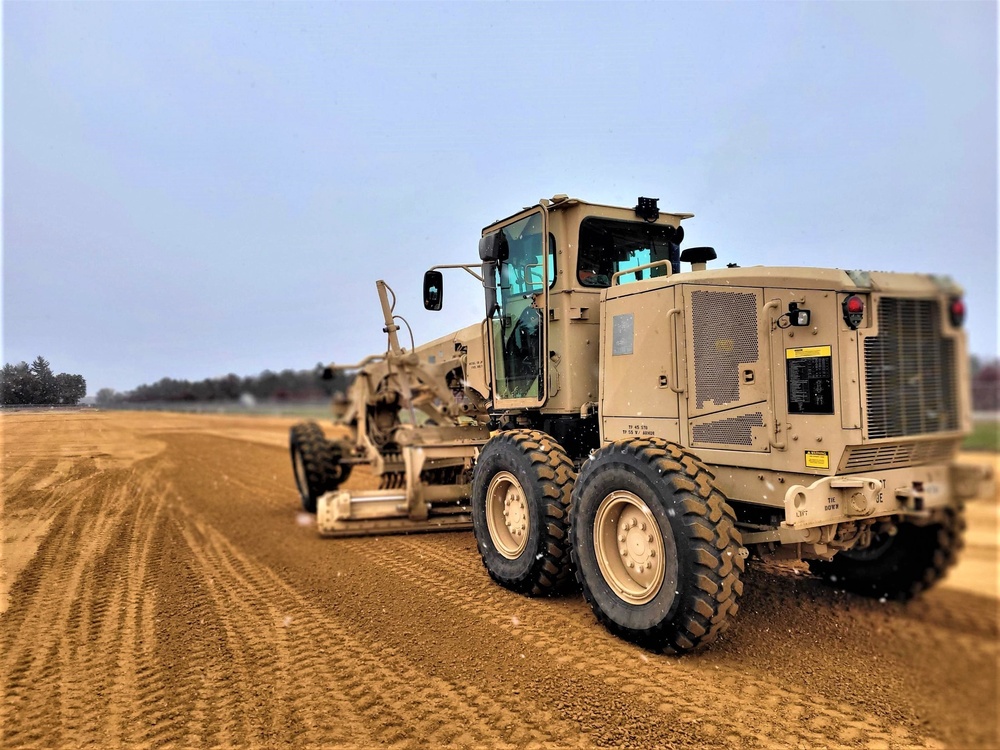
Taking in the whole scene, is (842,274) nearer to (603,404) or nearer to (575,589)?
(603,404)

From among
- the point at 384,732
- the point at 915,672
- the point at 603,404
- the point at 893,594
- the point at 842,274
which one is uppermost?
the point at 842,274

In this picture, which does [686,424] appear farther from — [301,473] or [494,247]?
[301,473]

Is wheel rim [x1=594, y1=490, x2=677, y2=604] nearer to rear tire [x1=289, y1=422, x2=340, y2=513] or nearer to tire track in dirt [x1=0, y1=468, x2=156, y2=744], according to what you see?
tire track in dirt [x1=0, y1=468, x2=156, y2=744]

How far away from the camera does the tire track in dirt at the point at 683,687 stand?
282 cm

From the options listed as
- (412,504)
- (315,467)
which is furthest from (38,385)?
(315,467)

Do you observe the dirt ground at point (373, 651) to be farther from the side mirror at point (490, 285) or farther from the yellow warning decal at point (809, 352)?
the side mirror at point (490, 285)

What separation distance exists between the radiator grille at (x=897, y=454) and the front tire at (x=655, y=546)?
79cm

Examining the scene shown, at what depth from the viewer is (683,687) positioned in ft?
11.0

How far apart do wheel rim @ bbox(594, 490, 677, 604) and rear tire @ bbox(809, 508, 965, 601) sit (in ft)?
3.68

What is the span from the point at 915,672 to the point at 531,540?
3.41 meters

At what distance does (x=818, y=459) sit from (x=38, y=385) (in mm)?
4611

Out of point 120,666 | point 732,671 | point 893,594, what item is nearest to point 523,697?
point 732,671

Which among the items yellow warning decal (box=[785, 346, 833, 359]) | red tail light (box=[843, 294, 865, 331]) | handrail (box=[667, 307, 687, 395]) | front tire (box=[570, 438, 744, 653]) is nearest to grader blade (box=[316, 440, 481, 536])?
front tire (box=[570, 438, 744, 653])

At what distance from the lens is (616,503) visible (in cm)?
419
